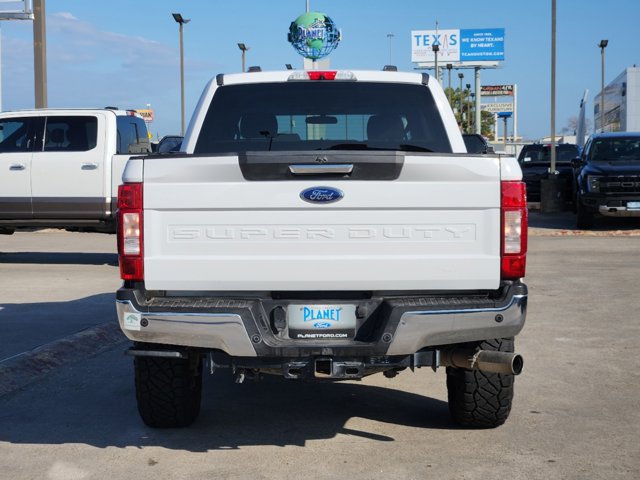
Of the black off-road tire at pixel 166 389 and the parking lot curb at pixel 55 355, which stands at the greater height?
the black off-road tire at pixel 166 389

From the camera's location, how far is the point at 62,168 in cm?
1488

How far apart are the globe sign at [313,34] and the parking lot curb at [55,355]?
176 feet

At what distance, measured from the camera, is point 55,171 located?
14.9 meters

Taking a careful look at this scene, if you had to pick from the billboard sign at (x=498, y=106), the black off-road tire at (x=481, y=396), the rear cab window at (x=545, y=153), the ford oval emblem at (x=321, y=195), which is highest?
the billboard sign at (x=498, y=106)

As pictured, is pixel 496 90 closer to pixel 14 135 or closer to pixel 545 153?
pixel 545 153

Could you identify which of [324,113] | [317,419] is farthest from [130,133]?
[317,419]

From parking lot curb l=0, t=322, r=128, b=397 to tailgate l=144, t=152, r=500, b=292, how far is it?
8.37 ft

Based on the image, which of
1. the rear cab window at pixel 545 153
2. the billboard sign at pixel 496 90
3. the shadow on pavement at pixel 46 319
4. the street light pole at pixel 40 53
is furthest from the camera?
the billboard sign at pixel 496 90

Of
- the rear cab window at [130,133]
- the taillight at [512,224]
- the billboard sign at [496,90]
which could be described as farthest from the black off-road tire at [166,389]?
the billboard sign at [496,90]

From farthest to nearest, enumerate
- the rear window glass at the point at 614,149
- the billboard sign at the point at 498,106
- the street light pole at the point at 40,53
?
the billboard sign at the point at 498,106 → the street light pole at the point at 40,53 → the rear window glass at the point at 614,149

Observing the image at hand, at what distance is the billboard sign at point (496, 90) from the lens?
5241 inches

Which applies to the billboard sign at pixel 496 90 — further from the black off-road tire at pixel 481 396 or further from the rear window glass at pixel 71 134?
the black off-road tire at pixel 481 396

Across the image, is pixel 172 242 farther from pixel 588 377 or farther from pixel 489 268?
pixel 588 377

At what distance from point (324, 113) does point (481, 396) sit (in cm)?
209
